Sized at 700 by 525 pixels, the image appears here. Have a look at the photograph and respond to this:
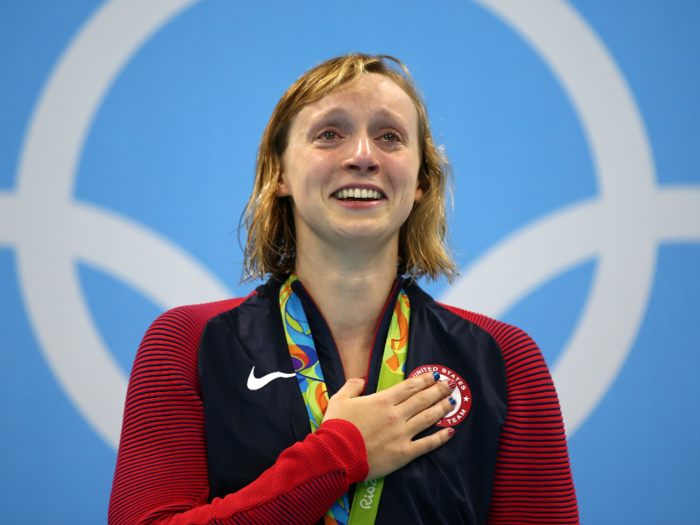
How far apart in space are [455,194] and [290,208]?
47.5 inches

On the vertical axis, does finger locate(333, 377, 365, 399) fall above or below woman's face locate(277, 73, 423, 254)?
below

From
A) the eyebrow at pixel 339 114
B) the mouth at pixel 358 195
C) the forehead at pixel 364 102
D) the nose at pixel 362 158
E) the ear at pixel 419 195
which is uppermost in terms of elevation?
the forehead at pixel 364 102

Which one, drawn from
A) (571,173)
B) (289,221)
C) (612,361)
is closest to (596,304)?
(612,361)

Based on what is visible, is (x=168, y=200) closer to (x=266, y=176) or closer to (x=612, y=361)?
(x=266, y=176)

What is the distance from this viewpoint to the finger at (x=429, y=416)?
3.74ft

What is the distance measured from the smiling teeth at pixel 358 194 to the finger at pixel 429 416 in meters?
0.46

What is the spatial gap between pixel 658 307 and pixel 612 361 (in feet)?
1.04

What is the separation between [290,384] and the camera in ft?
3.85

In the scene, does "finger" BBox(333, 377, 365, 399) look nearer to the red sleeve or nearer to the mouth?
the red sleeve

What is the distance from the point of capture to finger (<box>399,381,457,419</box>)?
3.79 feet

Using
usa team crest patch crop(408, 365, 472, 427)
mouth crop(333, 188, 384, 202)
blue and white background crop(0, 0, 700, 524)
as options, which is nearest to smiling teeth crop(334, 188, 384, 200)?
mouth crop(333, 188, 384, 202)

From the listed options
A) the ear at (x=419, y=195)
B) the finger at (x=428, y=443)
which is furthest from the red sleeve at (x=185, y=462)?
the ear at (x=419, y=195)

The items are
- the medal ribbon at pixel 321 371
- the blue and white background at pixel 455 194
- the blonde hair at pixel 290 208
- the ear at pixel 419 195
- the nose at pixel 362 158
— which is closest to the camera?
the medal ribbon at pixel 321 371

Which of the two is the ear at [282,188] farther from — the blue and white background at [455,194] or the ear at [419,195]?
the blue and white background at [455,194]
